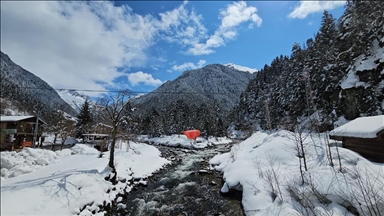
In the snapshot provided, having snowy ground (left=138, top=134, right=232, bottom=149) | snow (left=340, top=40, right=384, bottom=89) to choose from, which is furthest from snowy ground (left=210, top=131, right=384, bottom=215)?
snowy ground (left=138, top=134, right=232, bottom=149)

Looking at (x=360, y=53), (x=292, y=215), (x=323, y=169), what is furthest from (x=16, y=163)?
(x=360, y=53)

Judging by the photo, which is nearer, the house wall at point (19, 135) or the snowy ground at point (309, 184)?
the house wall at point (19, 135)

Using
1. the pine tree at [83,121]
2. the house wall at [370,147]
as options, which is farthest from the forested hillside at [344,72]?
the pine tree at [83,121]

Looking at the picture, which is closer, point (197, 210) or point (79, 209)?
point (79, 209)

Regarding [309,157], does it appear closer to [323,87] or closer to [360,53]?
[360,53]

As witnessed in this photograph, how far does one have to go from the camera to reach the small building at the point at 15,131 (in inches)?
89.3

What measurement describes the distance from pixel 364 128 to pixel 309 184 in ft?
20.0

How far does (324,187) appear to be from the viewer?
7.57 metres

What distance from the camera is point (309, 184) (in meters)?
8.04

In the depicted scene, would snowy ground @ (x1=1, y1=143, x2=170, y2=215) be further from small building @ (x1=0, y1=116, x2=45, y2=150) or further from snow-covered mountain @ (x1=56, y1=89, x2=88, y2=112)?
snow-covered mountain @ (x1=56, y1=89, x2=88, y2=112)

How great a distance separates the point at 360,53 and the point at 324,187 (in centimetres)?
2667

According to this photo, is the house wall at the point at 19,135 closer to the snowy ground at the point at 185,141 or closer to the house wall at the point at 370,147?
the house wall at the point at 370,147

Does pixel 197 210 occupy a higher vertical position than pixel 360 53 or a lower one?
lower

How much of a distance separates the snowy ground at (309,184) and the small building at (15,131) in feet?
18.5
